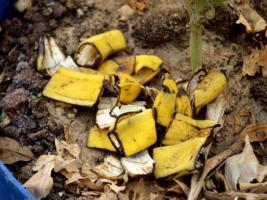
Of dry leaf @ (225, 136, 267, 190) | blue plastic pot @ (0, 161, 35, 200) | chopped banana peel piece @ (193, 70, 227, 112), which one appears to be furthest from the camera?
chopped banana peel piece @ (193, 70, 227, 112)

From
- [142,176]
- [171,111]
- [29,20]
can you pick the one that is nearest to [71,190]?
[142,176]

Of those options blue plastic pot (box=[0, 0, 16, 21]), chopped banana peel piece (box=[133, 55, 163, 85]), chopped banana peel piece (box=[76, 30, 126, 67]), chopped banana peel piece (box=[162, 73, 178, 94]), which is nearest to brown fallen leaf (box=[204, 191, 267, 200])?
chopped banana peel piece (box=[162, 73, 178, 94])

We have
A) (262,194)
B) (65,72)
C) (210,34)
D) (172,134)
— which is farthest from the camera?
(210,34)

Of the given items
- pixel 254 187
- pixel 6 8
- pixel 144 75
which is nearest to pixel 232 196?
pixel 254 187

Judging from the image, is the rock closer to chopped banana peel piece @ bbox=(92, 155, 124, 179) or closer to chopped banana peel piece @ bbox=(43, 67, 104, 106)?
chopped banana peel piece @ bbox=(43, 67, 104, 106)

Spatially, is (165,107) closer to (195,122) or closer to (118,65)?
(195,122)

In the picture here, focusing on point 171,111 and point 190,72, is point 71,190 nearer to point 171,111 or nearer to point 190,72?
point 171,111

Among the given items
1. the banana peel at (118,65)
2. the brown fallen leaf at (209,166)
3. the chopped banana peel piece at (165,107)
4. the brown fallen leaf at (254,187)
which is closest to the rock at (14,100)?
the banana peel at (118,65)
